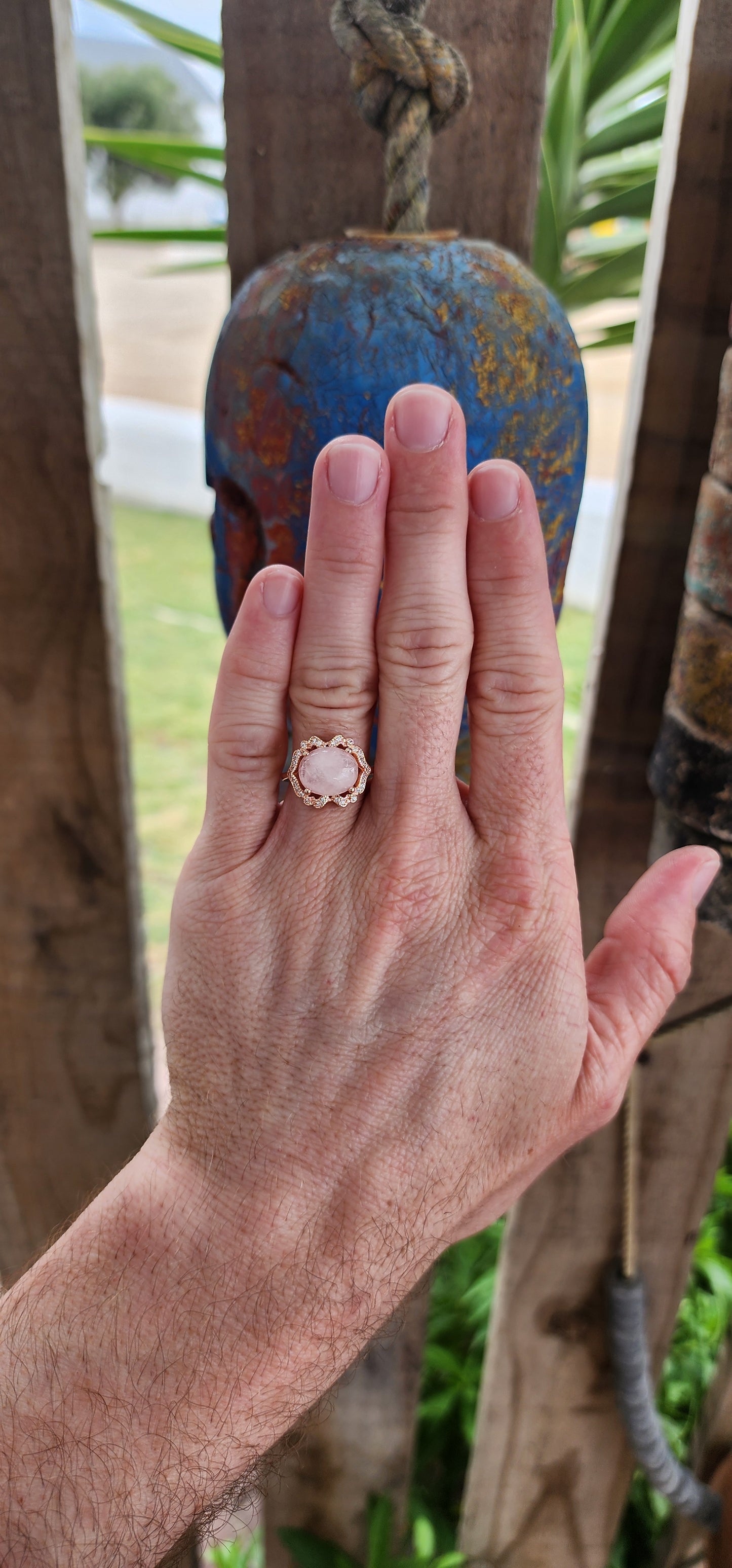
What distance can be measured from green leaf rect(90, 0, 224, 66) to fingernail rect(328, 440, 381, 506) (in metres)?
0.60

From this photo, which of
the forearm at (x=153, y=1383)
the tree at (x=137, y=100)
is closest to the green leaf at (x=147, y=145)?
the forearm at (x=153, y=1383)

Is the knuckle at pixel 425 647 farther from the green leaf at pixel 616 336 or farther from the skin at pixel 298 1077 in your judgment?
the green leaf at pixel 616 336

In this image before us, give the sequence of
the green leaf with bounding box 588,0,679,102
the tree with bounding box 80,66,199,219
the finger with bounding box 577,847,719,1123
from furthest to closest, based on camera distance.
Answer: the tree with bounding box 80,66,199,219 < the green leaf with bounding box 588,0,679,102 < the finger with bounding box 577,847,719,1123

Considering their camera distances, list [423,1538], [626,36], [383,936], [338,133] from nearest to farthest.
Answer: [383,936], [338,133], [626,36], [423,1538]

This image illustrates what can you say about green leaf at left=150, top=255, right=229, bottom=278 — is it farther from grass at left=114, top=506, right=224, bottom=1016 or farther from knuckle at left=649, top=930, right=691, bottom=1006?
grass at left=114, top=506, right=224, bottom=1016

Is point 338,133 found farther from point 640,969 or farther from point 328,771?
point 640,969

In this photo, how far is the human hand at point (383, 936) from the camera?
1.93 ft

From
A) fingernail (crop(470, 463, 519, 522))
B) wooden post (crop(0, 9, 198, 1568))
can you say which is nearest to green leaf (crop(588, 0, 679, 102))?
wooden post (crop(0, 9, 198, 1568))

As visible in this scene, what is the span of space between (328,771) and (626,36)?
793mm

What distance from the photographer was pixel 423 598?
567mm

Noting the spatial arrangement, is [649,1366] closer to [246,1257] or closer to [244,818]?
[246,1257]

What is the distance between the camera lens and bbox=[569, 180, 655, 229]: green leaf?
89 centimetres

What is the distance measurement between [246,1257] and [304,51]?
882 millimetres

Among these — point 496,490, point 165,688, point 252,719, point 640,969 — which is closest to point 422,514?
Answer: point 496,490
